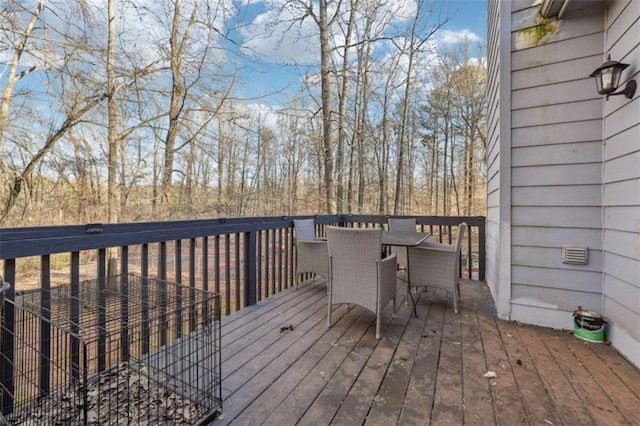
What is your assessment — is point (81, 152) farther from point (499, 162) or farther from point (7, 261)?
point (499, 162)

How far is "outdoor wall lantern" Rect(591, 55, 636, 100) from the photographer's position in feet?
6.79

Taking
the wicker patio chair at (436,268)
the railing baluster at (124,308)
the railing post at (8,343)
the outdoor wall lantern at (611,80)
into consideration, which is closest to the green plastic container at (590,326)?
the wicker patio chair at (436,268)

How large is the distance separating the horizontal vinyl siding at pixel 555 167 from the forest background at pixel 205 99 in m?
4.51

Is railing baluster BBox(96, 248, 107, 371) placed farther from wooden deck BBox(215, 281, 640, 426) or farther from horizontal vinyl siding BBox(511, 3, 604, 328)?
horizontal vinyl siding BBox(511, 3, 604, 328)

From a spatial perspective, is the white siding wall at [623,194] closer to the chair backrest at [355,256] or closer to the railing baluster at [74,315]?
the chair backrest at [355,256]

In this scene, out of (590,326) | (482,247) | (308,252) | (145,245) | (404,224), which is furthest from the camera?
(404,224)

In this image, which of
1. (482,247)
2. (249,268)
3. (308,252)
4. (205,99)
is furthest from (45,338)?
(205,99)

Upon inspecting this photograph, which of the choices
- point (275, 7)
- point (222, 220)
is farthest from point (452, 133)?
point (222, 220)

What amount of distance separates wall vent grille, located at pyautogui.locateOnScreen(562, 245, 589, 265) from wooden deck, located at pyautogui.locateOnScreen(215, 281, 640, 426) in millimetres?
609

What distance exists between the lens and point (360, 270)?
2561 millimetres

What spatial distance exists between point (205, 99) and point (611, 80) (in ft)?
25.1

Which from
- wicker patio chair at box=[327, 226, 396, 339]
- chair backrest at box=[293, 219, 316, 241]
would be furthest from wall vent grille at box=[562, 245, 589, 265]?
chair backrest at box=[293, 219, 316, 241]

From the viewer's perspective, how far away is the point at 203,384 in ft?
5.67

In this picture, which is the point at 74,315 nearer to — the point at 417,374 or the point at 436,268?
the point at 417,374
